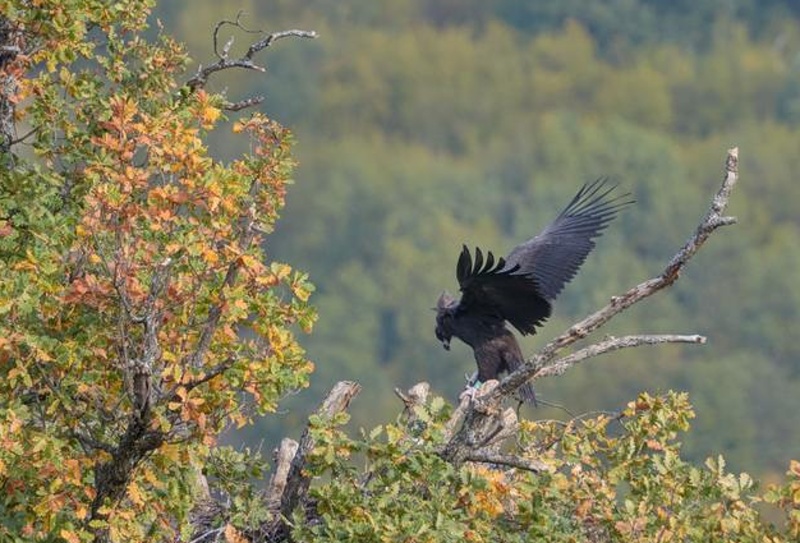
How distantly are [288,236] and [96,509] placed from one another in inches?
2582

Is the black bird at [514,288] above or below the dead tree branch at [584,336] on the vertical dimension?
above

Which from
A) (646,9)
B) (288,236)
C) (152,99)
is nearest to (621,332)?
(288,236)

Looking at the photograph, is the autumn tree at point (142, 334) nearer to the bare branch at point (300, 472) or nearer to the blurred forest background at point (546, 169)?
the bare branch at point (300, 472)

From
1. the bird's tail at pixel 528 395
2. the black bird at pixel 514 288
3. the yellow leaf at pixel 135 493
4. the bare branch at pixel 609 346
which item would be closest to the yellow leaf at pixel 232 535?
the yellow leaf at pixel 135 493

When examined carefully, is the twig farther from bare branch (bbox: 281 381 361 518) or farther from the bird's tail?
the bird's tail

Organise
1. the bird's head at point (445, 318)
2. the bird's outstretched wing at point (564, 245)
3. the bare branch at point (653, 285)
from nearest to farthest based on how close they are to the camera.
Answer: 1. the bare branch at point (653, 285)
2. the bird's head at point (445, 318)
3. the bird's outstretched wing at point (564, 245)

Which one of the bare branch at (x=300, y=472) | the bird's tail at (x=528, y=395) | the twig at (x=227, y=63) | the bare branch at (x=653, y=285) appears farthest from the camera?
the bird's tail at (x=528, y=395)

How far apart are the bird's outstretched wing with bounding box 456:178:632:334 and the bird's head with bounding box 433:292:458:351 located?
0.28 m

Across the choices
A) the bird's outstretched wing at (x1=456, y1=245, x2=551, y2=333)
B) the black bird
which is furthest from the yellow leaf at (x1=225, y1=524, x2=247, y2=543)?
the bird's outstretched wing at (x1=456, y1=245, x2=551, y2=333)

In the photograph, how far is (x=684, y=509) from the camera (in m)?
10.3

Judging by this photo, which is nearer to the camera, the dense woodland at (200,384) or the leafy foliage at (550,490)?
the dense woodland at (200,384)

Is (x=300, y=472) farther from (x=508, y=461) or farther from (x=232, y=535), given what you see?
(x=508, y=461)

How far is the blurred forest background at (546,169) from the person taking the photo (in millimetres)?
60812

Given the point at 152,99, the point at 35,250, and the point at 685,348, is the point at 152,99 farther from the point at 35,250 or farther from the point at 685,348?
the point at 685,348
